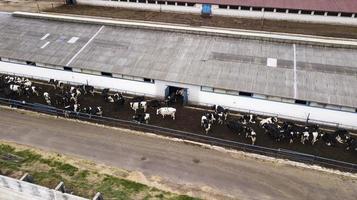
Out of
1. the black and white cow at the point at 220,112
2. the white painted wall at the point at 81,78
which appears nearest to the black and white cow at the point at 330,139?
the black and white cow at the point at 220,112

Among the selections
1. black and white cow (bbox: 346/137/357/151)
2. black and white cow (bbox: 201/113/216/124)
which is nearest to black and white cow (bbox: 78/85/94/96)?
black and white cow (bbox: 201/113/216/124)

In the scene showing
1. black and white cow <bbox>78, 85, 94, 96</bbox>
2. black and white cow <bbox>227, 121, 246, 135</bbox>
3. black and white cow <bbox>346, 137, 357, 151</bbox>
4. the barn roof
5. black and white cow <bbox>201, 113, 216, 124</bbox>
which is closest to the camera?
black and white cow <bbox>346, 137, 357, 151</bbox>

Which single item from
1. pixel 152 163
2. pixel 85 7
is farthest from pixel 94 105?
pixel 85 7

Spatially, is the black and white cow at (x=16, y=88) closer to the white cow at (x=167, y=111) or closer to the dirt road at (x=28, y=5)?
the white cow at (x=167, y=111)

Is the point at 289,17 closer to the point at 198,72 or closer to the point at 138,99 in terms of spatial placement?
the point at 198,72

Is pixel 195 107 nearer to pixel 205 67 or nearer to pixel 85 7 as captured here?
pixel 205 67

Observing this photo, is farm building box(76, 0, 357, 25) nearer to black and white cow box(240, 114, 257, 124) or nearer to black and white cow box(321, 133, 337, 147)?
black and white cow box(240, 114, 257, 124)
